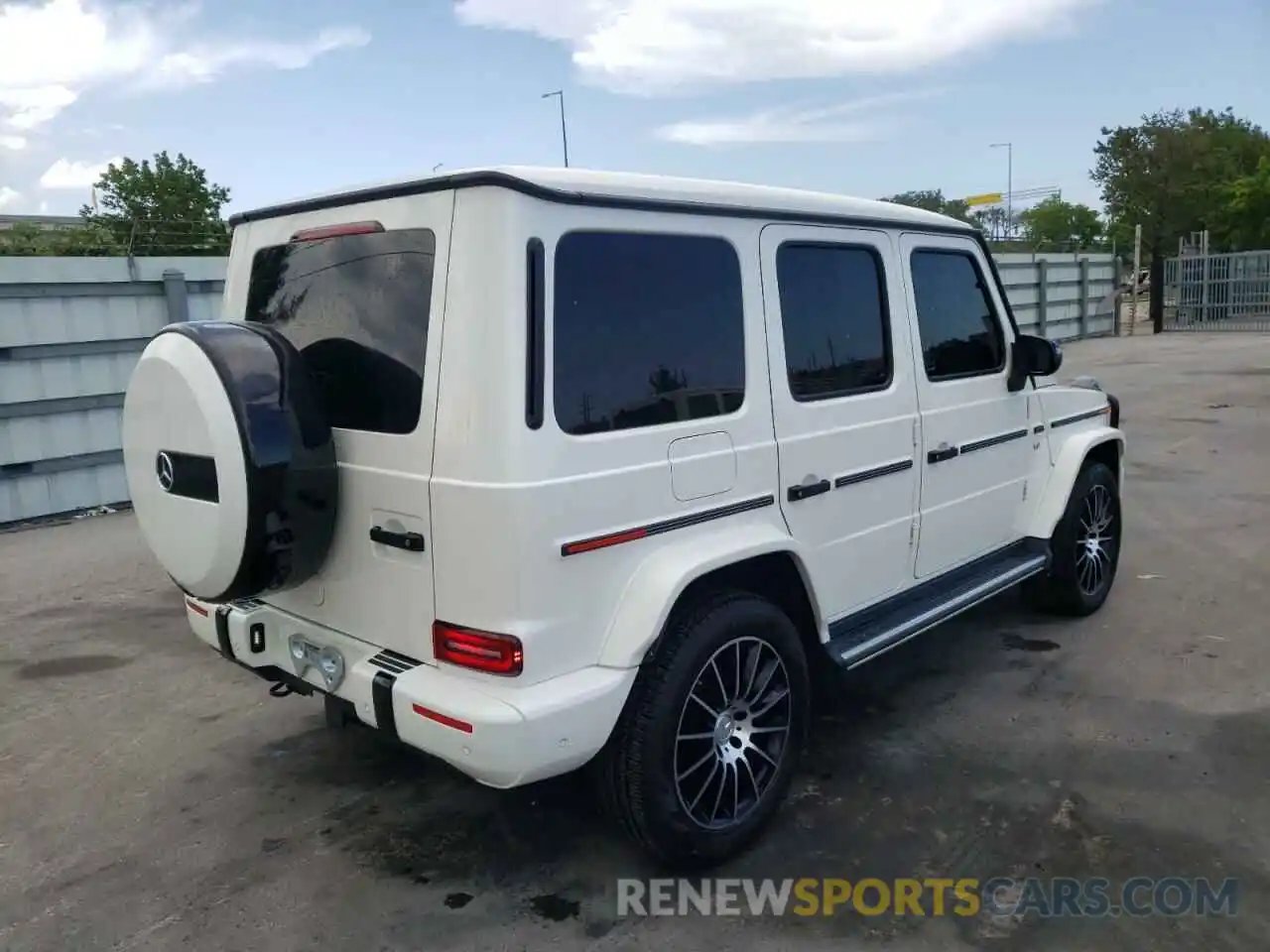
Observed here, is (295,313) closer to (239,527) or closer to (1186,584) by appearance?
(239,527)

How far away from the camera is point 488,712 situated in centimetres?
256

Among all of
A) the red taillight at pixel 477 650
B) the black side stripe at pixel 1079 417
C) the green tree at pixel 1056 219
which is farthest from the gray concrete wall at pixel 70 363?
the green tree at pixel 1056 219

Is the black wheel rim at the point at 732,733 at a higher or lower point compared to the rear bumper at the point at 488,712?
lower

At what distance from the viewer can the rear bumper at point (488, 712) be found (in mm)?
2564

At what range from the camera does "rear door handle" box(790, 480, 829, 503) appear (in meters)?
3.32

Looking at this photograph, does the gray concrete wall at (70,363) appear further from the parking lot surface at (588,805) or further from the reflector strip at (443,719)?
the reflector strip at (443,719)

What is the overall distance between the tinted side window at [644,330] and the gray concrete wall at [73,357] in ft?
21.0

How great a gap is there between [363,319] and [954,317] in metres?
2.50

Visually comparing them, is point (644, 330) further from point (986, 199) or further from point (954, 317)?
point (986, 199)

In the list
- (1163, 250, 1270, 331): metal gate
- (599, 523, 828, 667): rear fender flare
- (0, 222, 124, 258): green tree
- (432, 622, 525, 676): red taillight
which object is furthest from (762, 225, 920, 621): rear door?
(1163, 250, 1270, 331): metal gate

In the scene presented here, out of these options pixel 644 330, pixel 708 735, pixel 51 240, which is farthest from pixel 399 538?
pixel 51 240

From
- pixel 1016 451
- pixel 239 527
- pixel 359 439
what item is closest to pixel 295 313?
pixel 359 439

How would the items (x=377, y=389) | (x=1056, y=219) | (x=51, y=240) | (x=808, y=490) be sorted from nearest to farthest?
(x=377, y=389)
(x=808, y=490)
(x=51, y=240)
(x=1056, y=219)

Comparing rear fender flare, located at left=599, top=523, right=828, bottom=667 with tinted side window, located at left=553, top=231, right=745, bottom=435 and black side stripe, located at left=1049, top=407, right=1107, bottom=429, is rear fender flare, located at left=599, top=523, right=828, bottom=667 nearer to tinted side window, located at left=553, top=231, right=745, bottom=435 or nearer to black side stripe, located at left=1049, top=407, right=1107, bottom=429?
tinted side window, located at left=553, top=231, right=745, bottom=435
